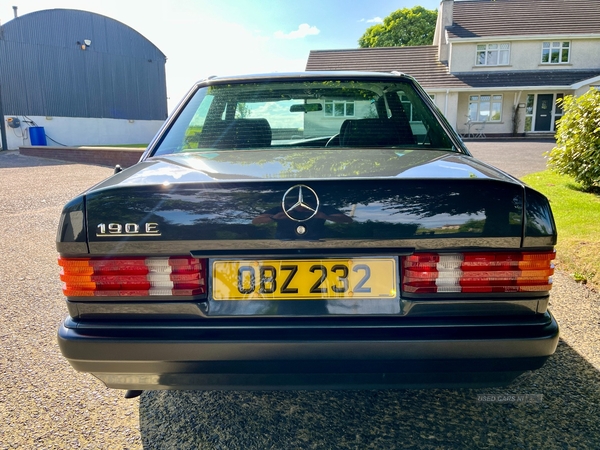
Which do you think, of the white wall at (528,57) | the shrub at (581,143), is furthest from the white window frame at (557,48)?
the shrub at (581,143)

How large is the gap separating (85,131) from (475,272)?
29.0 m

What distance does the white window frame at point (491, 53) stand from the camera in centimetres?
2809

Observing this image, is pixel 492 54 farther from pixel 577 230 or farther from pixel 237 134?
pixel 237 134

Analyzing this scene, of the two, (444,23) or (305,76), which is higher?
(444,23)

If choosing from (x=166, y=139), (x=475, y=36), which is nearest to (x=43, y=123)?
(x=475, y=36)

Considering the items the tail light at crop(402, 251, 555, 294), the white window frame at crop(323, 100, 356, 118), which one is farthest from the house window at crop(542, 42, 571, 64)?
the tail light at crop(402, 251, 555, 294)

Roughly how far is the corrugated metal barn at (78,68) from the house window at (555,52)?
24142 mm

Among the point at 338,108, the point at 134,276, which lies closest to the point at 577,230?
the point at 338,108

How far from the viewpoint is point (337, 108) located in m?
2.89

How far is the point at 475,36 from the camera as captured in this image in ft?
90.9

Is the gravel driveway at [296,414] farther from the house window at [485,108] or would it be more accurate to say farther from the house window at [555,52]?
the house window at [555,52]

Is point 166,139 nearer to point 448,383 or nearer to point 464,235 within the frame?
point 464,235

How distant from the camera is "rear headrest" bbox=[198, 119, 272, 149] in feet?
8.47

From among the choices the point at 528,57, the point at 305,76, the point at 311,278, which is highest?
the point at 528,57
